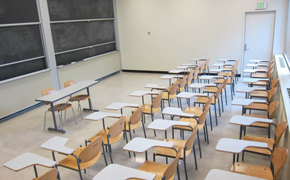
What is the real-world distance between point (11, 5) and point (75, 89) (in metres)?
2.67

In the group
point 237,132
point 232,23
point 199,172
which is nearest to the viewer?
point 199,172

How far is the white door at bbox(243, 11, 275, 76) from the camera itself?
8242mm

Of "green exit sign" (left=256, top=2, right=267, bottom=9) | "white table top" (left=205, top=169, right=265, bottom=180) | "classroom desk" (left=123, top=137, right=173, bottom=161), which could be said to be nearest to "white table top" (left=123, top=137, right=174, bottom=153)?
"classroom desk" (left=123, top=137, right=173, bottom=161)

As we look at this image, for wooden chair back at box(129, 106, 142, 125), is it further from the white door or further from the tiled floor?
the white door

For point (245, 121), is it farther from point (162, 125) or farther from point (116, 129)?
point (116, 129)

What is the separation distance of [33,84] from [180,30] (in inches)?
220

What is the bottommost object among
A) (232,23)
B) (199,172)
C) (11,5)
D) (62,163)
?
(199,172)

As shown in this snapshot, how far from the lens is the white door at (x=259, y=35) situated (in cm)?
824

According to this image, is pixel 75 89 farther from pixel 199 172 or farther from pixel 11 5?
pixel 199 172

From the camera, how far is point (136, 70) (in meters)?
10.8

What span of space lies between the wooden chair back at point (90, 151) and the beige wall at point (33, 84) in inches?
155

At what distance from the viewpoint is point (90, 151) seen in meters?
3.19

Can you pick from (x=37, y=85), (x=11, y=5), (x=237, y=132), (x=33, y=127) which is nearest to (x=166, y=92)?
(x=237, y=132)

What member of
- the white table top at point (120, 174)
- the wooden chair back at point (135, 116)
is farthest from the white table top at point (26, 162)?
the wooden chair back at point (135, 116)
